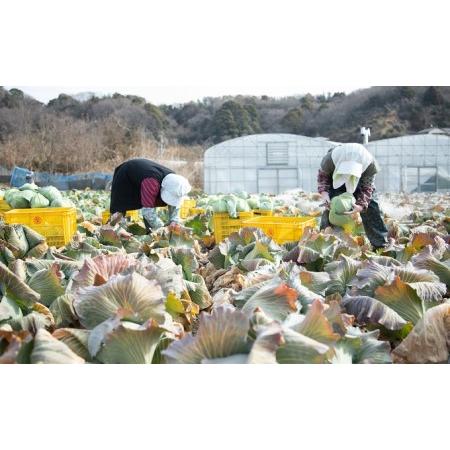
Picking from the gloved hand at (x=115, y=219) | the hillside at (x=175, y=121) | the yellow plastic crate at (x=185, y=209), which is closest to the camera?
the gloved hand at (x=115, y=219)

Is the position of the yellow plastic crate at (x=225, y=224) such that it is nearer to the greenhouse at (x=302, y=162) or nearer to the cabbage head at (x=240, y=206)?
the cabbage head at (x=240, y=206)

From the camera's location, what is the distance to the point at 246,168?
16.4 m

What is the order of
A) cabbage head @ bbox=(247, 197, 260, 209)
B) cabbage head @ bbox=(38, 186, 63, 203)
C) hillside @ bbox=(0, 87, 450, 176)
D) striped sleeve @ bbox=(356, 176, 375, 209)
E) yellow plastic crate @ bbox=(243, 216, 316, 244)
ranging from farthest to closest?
1. hillside @ bbox=(0, 87, 450, 176)
2. cabbage head @ bbox=(247, 197, 260, 209)
3. cabbage head @ bbox=(38, 186, 63, 203)
4. striped sleeve @ bbox=(356, 176, 375, 209)
5. yellow plastic crate @ bbox=(243, 216, 316, 244)

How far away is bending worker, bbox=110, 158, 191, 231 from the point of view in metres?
5.87

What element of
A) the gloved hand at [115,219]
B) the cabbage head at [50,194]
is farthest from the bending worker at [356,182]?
the cabbage head at [50,194]

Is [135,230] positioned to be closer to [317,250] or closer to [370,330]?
[317,250]

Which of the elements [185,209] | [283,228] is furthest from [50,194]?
[185,209]

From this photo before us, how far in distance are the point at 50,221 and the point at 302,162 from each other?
1237cm

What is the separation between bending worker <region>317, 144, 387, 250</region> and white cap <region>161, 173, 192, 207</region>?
149 cm

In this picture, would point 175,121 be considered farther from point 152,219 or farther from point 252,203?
point 152,219

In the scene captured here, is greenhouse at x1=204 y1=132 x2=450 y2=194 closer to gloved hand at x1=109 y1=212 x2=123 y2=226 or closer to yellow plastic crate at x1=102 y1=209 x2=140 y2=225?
yellow plastic crate at x1=102 y1=209 x2=140 y2=225

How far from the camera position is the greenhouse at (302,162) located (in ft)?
53.5

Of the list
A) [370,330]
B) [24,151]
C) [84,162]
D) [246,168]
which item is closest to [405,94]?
[246,168]

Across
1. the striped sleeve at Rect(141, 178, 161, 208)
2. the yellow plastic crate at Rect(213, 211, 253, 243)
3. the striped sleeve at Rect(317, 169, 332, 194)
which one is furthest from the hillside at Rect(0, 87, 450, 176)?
the striped sleeve at Rect(317, 169, 332, 194)
